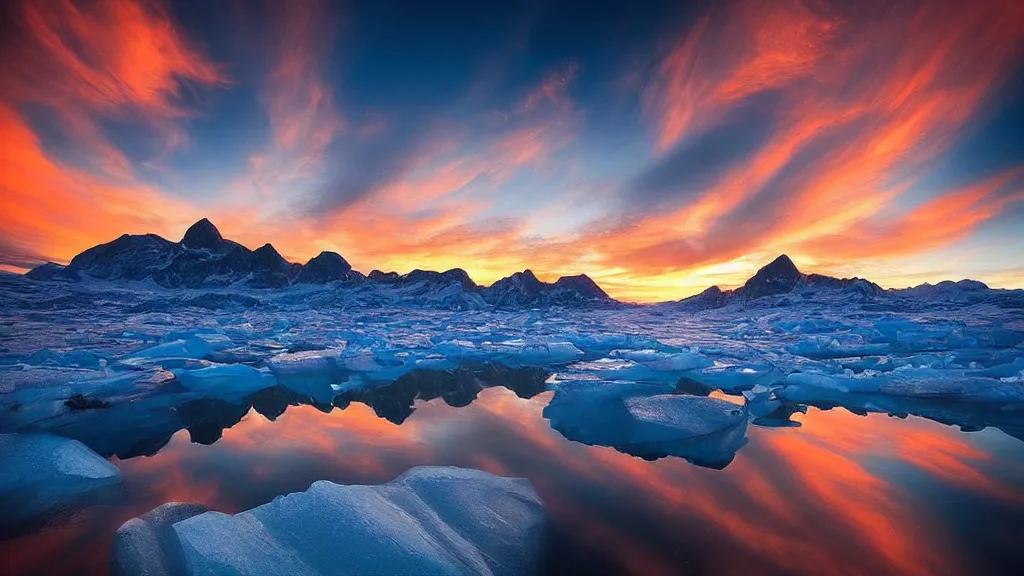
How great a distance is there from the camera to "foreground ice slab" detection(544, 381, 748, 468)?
20.3ft

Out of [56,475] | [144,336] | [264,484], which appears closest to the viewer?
[56,475]

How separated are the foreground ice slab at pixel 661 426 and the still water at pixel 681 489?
0.28 m

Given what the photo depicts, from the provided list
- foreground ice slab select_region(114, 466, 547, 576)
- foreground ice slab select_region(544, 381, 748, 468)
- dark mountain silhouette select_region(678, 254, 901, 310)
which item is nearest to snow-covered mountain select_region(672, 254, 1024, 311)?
dark mountain silhouette select_region(678, 254, 901, 310)

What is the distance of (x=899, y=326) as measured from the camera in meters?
22.3

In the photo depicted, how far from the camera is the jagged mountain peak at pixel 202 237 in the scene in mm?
106125

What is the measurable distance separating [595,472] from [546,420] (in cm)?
261

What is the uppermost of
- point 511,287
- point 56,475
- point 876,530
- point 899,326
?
point 511,287

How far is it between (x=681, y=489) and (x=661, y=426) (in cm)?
132

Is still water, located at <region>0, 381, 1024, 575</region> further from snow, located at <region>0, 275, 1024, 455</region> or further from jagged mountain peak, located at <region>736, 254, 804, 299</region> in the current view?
jagged mountain peak, located at <region>736, 254, 804, 299</region>

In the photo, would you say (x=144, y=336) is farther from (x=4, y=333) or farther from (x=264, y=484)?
(x=264, y=484)

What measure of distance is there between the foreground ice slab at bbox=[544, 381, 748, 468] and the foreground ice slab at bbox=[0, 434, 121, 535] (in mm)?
6389

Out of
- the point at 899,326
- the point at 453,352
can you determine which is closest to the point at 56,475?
the point at 453,352

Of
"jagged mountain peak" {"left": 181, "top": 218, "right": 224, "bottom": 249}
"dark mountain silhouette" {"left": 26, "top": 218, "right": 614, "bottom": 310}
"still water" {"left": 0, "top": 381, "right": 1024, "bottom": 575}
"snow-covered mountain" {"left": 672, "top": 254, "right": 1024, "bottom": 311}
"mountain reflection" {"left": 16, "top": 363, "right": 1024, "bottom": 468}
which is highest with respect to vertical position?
"jagged mountain peak" {"left": 181, "top": 218, "right": 224, "bottom": 249}

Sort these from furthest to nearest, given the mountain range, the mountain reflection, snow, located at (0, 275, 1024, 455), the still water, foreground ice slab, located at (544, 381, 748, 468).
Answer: the mountain range → snow, located at (0, 275, 1024, 455) → the mountain reflection → foreground ice slab, located at (544, 381, 748, 468) → the still water
